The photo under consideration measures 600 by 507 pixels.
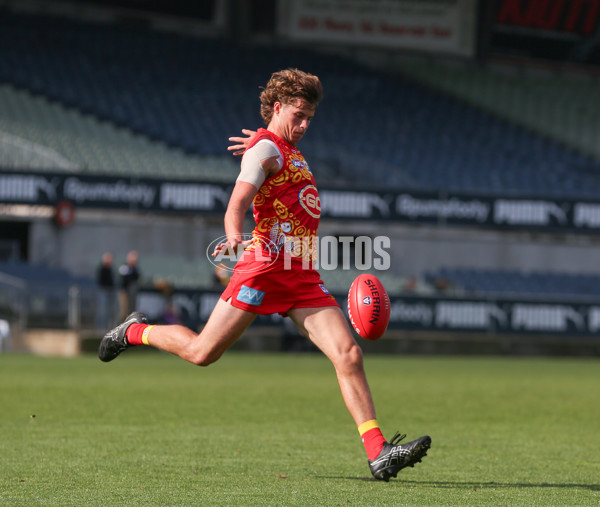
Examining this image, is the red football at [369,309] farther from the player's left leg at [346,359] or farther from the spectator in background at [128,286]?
the spectator in background at [128,286]

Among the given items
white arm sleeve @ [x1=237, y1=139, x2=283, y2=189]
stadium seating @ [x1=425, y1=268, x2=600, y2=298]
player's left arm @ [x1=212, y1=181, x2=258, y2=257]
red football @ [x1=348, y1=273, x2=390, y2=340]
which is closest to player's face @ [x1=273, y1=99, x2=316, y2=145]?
white arm sleeve @ [x1=237, y1=139, x2=283, y2=189]

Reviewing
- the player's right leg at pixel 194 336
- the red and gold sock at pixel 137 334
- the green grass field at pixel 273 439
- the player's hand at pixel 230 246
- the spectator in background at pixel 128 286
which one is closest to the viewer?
the player's hand at pixel 230 246

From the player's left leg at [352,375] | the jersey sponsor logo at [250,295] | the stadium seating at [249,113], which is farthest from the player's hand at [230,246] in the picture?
the stadium seating at [249,113]

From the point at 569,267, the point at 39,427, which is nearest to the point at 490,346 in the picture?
the point at 569,267

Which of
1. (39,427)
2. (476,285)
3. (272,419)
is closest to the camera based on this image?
(39,427)

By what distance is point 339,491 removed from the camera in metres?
5.59

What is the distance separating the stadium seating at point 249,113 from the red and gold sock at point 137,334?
64.7 feet

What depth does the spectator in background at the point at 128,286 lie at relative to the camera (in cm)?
2166

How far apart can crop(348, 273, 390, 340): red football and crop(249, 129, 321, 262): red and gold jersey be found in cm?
45

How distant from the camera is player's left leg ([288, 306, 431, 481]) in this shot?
5699mm

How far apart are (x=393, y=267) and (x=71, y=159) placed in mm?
8899

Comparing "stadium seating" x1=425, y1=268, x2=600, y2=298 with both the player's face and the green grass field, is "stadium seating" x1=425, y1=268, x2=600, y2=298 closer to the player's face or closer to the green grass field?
the green grass field

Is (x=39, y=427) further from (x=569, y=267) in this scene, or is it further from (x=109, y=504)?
(x=569, y=267)

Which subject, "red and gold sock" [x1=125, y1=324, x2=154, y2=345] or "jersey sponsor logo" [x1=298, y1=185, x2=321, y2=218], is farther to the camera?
"red and gold sock" [x1=125, y1=324, x2=154, y2=345]
